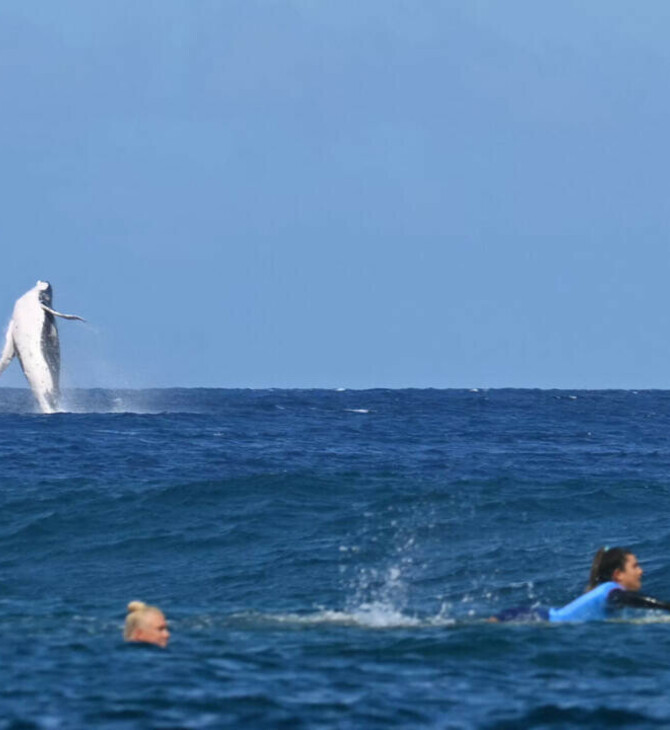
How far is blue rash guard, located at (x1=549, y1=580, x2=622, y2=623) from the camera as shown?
1399 centimetres

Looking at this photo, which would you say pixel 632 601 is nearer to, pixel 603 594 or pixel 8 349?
pixel 603 594

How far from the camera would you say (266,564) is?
2108cm

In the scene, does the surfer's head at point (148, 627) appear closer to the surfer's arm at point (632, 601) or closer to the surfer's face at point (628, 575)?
the surfer's arm at point (632, 601)

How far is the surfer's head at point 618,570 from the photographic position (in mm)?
13984

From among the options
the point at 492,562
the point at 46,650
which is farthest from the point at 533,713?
the point at 492,562

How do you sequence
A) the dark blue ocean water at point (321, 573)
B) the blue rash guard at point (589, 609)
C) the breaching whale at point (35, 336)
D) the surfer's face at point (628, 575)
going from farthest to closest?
1. the breaching whale at point (35, 336)
2. the surfer's face at point (628, 575)
3. the blue rash guard at point (589, 609)
4. the dark blue ocean water at point (321, 573)

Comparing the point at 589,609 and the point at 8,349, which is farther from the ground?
the point at 8,349

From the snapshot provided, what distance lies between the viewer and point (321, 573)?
20172 mm

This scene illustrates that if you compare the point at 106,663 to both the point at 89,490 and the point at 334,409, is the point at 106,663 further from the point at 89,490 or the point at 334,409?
the point at 334,409

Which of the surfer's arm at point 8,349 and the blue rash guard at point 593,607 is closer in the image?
the blue rash guard at point 593,607

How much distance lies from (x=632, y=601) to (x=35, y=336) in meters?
32.9

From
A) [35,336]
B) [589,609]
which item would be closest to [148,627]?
[589,609]

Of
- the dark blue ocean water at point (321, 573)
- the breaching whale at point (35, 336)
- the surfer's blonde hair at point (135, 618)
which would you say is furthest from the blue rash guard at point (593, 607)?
the breaching whale at point (35, 336)

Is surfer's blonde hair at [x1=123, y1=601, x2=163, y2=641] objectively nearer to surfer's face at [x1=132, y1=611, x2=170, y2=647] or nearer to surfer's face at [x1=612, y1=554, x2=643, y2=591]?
surfer's face at [x1=132, y1=611, x2=170, y2=647]
